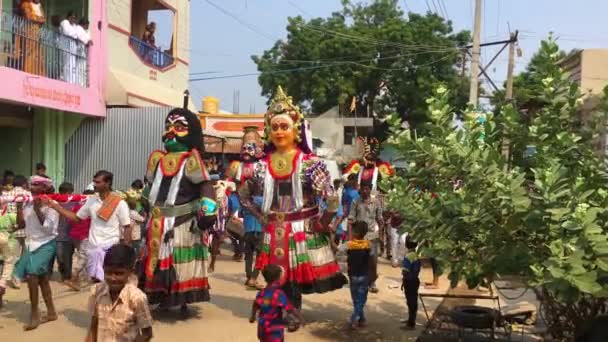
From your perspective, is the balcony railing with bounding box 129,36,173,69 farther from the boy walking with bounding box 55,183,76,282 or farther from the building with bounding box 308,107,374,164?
the building with bounding box 308,107,374,164

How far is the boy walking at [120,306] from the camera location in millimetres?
3595

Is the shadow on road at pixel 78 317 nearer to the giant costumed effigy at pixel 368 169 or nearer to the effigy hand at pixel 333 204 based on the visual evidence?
the effigy hand at pixel 333 204

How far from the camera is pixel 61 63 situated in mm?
12805

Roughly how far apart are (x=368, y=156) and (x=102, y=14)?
7.00 metres

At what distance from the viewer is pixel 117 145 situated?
13711mm

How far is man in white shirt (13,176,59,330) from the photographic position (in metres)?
6.16

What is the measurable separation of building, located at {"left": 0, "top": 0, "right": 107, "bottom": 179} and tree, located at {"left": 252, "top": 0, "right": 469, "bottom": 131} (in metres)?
16.1

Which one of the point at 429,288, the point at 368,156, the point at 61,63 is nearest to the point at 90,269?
the point at 429,288

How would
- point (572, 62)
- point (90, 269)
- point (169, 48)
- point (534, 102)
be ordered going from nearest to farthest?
point (534, 102)
point (90, 269)
point (572, 62)
point (169, 48)

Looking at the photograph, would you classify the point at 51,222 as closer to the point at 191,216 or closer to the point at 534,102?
the point at 191,216

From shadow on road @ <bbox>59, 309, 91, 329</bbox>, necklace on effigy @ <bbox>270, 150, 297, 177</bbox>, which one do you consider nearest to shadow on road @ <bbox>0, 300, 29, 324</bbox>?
shadow on road @ <bbox>59, 309, 91, 329</bbox>

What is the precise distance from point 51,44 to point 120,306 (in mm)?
10123

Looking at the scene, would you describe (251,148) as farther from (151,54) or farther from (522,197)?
(151,54)

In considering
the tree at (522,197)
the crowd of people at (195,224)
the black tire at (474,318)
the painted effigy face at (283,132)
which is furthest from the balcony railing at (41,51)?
the black tire at (474,318)
